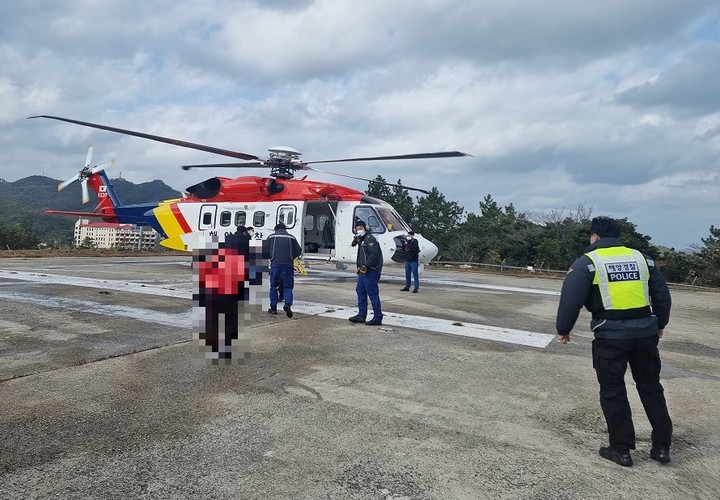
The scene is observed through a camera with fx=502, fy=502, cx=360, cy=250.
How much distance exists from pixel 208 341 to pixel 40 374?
1.60m

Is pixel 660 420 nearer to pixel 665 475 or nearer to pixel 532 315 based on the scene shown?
pixel 665 475

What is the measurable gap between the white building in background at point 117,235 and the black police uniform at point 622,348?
1653 centimetres

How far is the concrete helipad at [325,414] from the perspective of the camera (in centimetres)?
303

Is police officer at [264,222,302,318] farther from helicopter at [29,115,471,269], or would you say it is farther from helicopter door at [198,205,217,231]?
helicopter door at [198,205,217,231]

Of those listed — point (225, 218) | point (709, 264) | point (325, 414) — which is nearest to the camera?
point (325, 414)

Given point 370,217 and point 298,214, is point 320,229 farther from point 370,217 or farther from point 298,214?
point 370,217

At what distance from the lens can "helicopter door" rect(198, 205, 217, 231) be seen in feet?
51.0

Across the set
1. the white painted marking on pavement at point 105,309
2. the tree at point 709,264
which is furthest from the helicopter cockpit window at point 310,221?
the tree at point 709,264

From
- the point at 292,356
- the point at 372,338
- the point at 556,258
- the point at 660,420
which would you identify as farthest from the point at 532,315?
the point at 556,258

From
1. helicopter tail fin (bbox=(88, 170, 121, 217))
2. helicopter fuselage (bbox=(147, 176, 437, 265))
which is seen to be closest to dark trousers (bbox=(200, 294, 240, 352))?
helicopter fuselage (bbox=(147, 176, 437, 265))

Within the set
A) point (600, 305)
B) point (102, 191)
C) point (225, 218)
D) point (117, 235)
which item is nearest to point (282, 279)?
point (600, 305)

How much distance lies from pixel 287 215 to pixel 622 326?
1178 cm

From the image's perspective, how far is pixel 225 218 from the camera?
50.4 feet

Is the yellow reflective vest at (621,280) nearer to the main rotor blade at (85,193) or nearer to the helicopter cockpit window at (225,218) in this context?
the helicopter cockpit window at (225,218)
